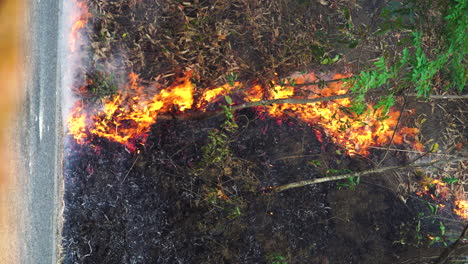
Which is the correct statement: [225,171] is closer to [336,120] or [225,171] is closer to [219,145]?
[219,145]

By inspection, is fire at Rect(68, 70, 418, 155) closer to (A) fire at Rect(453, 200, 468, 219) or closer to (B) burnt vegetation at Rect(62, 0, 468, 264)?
(B) burnt vegetation at Rect(62, 0, 468, 264)

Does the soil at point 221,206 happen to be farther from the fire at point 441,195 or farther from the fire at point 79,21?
the fire at point 79,21

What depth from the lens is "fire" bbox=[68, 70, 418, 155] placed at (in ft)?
12.9

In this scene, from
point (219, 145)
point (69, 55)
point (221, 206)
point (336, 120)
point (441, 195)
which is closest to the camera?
point (69, 55)

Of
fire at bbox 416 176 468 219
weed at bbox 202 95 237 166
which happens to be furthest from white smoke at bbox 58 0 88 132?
fire at bbox 416 176 468 219

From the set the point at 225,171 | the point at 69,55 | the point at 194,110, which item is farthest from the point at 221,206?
the point at 69,55

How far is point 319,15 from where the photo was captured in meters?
4.64

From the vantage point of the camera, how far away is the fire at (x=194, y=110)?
3922 millimetres

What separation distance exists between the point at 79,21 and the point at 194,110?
52.2 inches

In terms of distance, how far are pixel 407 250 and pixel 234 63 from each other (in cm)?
250

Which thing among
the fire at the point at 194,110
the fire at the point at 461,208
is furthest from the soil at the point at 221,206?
the fire at the point at 461,208

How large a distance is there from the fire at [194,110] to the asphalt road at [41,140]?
11.5 inches

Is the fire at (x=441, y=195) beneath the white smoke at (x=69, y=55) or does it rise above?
beneath

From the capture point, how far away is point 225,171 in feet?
13.3
